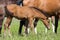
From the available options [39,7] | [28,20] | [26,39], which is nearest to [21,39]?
[26,39]

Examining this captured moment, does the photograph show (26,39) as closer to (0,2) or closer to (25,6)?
(25,6)

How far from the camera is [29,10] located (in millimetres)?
9516

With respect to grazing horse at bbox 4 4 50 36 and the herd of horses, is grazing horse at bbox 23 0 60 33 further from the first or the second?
grazing horse at bbox 4 4 50 36

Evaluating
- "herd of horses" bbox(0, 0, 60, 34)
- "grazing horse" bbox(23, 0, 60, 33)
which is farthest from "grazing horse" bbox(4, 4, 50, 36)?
"grazing horse" bbox(23, 0, 60, 33)

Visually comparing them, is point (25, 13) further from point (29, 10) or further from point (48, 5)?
point (48, 5)

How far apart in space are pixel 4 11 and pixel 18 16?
0.45 meters

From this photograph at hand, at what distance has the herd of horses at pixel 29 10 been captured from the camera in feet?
31.1

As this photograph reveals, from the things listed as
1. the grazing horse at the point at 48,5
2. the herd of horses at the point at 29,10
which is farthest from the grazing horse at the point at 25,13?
the grazing horse at the point at 48,5

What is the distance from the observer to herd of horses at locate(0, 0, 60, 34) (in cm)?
947

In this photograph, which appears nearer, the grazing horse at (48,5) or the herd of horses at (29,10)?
the herd of horses at (29,10)

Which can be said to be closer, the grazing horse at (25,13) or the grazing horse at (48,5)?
the grazing horse at (25,13)

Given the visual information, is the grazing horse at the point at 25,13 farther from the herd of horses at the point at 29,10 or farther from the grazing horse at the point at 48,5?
the grazing horse at the point at 48,5

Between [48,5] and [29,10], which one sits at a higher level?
[48,5]

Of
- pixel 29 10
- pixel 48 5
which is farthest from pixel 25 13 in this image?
pixel 48 5
